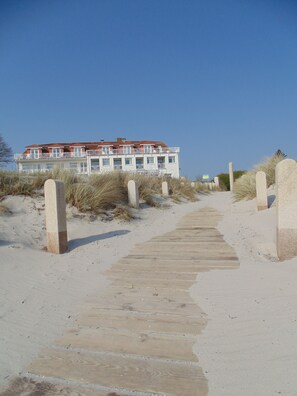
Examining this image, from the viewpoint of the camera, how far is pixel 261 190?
8.60 metres

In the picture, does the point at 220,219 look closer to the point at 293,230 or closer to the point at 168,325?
the point at 293,230

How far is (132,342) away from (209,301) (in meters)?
1.15

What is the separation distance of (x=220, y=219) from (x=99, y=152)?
42148 mm

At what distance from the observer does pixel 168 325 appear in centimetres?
274

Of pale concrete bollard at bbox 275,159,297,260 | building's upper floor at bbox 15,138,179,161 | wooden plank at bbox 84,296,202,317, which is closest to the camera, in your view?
wooden plank at bbox 84,296,202,317

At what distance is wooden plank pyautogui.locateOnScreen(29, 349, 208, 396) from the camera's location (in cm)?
192

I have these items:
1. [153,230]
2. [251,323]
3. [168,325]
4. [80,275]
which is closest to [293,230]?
[251,323]

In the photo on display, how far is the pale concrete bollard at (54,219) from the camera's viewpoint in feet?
17.5

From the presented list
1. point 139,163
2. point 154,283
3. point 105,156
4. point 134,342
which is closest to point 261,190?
point 154,283

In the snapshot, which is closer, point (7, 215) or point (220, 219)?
point (7, 215)

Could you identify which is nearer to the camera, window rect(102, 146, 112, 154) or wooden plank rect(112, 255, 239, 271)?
wooden plank rect(112, 255, 239, 271)

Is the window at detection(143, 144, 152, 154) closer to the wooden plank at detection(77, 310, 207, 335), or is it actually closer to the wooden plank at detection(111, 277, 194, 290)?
the wooden plank at detection(111, 277, 194, 290)

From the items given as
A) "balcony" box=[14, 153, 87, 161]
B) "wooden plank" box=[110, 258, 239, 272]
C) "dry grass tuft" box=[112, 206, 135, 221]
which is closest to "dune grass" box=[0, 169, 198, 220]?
"dry grass tuft" box=[112, 206, 135, 221]

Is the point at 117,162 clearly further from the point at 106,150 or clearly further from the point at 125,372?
the point at 125,372
